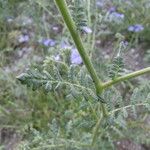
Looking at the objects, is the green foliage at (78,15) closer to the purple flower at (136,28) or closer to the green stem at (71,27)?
the green stem at (71,27)

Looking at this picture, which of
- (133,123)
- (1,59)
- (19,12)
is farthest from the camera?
(19,12)

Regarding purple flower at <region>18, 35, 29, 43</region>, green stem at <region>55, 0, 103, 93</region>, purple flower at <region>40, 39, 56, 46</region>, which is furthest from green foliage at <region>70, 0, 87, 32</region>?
purple flower at <region>18, 35, 29, 43</region>

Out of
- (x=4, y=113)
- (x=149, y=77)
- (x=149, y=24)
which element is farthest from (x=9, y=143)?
(x=149, y=24)

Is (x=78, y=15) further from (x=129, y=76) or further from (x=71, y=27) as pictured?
(x=129, y=76)

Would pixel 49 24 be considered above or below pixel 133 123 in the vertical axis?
above

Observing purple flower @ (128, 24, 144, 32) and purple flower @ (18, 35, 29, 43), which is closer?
purple flower @ (128, 24, 144, 32)

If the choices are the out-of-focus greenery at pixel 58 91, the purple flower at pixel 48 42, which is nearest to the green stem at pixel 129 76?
the out-of-focus greenery at pixel 58 91

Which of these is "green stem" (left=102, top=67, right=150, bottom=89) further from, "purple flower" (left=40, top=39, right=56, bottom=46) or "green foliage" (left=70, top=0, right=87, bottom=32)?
"purple flower" (left=40, top=39, right=56, bottom=46)

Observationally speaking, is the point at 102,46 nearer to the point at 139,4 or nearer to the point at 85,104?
the point at 139,4
